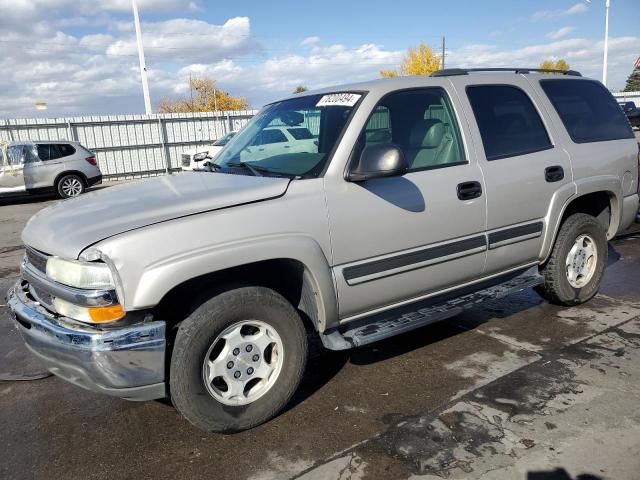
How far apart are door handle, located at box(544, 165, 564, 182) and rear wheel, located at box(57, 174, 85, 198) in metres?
13.9

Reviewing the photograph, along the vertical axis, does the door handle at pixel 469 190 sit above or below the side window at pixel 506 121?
below

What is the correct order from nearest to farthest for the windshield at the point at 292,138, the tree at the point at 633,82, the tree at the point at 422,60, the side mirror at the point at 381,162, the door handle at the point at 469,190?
the side mirror at the point at 381,162
the windshield at the point at 292,138
the door handle at the point at 469,190
the tree at the point at 422,60
the tree at the point at 633,82

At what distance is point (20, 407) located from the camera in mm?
3430

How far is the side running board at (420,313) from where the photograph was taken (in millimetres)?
3207

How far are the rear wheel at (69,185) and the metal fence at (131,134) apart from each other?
545 centimetres

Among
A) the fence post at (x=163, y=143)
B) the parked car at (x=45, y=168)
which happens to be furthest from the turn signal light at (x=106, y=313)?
the fence post at (x=163, y=143)

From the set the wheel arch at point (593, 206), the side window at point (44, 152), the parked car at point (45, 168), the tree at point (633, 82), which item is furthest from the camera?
the tree at point (633, 82)

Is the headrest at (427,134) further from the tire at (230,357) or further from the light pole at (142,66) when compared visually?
the light pole at (142,66)

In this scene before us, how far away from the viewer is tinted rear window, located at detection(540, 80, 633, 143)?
4426 mm

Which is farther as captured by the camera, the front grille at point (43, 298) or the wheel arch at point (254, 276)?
the front grille at point (43, 298)

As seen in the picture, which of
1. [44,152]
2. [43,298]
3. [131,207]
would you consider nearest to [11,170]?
[44,152]

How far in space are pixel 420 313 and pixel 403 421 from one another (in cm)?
80

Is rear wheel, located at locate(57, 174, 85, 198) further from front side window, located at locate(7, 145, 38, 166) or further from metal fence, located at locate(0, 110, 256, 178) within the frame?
metal fence, located at locate(0, 110, 256, 178)

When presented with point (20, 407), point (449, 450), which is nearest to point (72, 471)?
point (20, 407)
